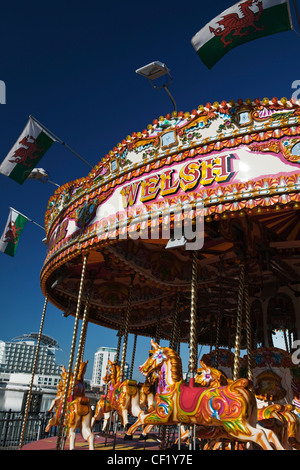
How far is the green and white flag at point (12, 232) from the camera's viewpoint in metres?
12.0

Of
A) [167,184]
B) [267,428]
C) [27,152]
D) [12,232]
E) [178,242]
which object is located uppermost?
[27,152]

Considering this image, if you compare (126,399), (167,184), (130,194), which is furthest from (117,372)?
(167,184)

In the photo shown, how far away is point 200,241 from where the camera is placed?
6.12 meters

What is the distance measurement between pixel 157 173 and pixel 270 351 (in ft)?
14.8

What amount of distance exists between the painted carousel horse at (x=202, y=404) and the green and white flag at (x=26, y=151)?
531cm

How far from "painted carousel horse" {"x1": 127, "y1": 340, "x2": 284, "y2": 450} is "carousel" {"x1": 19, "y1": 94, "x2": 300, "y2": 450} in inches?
0.6

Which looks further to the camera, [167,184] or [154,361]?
[167,184]

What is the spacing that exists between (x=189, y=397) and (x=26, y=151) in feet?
20.8

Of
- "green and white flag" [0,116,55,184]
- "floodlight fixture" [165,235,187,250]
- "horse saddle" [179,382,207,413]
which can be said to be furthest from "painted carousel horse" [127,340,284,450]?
"green and white flag" [0,116,55,184]

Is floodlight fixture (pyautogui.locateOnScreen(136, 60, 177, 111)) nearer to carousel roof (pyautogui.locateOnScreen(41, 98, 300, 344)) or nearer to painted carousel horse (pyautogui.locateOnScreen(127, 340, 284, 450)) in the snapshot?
carousel roof (pyautogui.locateOnScreen(41, 98, 300, 344))

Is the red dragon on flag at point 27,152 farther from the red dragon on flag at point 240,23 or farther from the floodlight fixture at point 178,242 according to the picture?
the red dragon on flag at point 240,23

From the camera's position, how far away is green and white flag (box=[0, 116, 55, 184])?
830 centimetres

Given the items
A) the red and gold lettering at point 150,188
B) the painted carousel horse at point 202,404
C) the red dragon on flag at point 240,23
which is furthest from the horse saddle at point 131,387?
the red dragon on flag at point 240,23

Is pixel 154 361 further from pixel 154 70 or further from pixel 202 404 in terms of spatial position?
pixel 154 70
